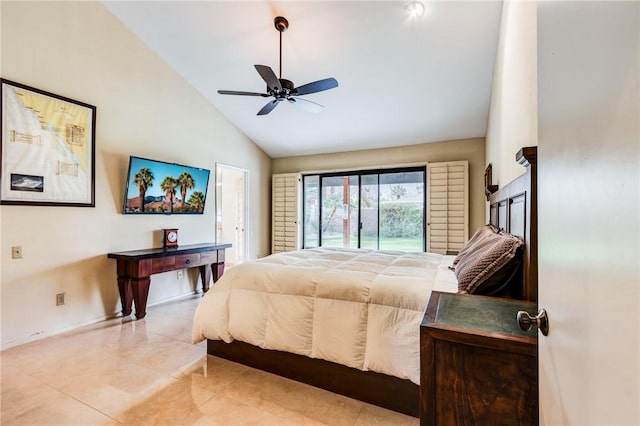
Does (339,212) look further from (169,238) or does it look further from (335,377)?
(335,377)

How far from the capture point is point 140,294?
11.0ft

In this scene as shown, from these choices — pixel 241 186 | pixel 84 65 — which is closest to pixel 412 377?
pixel 84 65

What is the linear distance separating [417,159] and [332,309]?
3947 millimetres

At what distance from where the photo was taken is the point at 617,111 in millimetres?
461

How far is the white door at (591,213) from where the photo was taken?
0.42 m

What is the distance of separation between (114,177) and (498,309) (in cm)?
402

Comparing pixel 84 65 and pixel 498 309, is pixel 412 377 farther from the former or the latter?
pixel 84 65

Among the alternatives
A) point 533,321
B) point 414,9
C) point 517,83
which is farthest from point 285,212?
point 533,321

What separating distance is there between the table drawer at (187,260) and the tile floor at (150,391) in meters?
1.15

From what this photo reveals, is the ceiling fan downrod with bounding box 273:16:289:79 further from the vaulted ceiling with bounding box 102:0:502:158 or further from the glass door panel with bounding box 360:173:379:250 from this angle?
the glass door panel with bounding box 360:173:379:250

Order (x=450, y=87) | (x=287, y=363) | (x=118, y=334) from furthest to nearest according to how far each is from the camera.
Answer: (x=450, y=87) → (x=118, y=334) → (x=287, y=363)

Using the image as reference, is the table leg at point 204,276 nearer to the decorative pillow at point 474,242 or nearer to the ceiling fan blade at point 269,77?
the ceiling fan blade at point 269,77

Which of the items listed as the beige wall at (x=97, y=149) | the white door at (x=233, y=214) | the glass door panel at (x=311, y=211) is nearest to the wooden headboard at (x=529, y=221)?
the beige wall at (x=97, y=149)

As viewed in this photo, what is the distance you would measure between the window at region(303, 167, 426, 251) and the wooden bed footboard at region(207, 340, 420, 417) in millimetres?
3569
